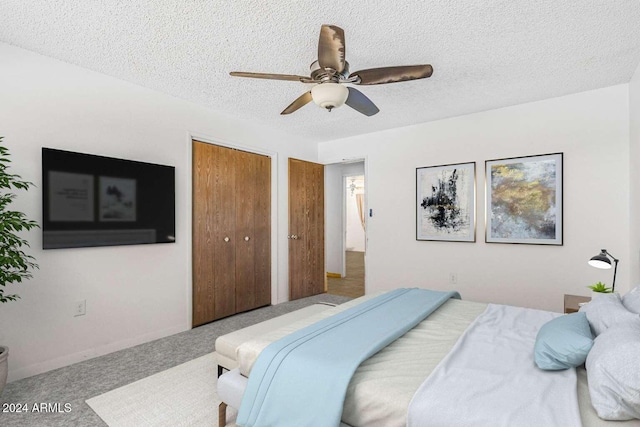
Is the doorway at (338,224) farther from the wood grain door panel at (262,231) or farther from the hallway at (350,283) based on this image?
the wood grain door panel at (262,231)

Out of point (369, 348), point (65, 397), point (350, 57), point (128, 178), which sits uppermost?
point (350, 57)

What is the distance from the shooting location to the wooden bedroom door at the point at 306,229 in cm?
487

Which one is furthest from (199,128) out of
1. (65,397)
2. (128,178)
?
(65,397)

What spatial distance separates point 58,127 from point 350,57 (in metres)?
2.40

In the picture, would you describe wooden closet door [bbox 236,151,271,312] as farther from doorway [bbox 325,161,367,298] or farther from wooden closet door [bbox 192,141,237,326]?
doorway [bbox 325,161,367,298]

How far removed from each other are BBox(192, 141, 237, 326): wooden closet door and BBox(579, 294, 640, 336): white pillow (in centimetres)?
335

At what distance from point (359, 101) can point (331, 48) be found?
0.70m

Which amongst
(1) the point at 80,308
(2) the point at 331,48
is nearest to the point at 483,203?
(2) the point at 331,48

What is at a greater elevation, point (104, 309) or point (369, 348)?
point (369, 348)

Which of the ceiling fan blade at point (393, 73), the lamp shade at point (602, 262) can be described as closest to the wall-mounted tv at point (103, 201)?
the ceiling fan blade at point (393, 73)

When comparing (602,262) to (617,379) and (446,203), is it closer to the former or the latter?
Answer: (617,379)

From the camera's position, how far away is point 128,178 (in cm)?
298

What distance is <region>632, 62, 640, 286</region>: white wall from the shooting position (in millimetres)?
2758

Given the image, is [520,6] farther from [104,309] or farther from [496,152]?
[104,309]
